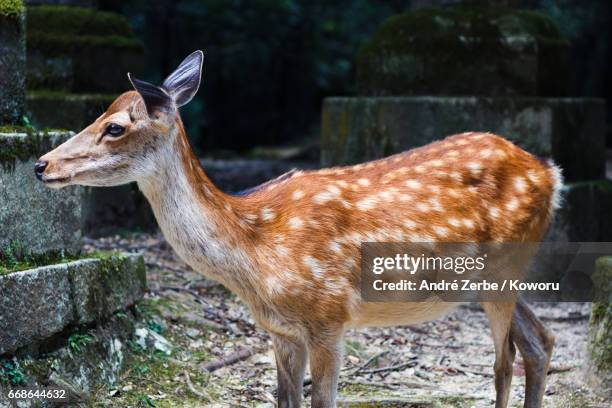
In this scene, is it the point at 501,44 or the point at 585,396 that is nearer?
the point at 585,396

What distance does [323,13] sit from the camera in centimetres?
1705

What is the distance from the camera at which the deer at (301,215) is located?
4.38m

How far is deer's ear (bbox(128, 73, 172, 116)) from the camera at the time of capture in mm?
4246

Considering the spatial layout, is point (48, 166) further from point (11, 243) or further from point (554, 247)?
point (554, 247)

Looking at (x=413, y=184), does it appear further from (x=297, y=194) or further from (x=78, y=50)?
(x=78, y=50)

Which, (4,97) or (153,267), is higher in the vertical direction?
(4,97)

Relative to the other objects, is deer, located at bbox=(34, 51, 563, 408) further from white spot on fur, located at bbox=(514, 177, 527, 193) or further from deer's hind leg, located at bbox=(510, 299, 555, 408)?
deer's hind leg, located at bbox=(510, 299, 555, 408)

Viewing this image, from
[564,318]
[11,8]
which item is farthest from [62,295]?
[564,318]

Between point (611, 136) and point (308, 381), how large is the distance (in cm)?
1419

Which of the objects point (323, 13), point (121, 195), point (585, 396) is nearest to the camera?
point (585, 396)

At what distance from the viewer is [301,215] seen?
15.2 feet

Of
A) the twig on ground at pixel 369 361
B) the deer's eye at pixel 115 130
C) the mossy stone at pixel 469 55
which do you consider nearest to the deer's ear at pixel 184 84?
the deer's eye at pixel 115 130

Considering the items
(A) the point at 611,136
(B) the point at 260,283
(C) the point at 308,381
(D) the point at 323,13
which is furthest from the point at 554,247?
(A) the point at 611,136

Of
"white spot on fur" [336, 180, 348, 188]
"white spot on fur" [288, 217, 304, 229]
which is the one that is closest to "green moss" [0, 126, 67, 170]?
"white spot on fur" [288, 217, 304, 229]
